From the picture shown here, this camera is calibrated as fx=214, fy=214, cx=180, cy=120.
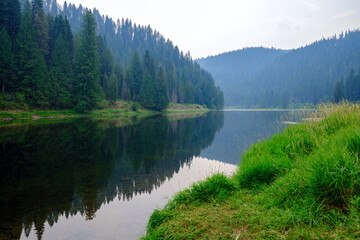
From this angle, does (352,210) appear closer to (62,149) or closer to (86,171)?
(86,171)

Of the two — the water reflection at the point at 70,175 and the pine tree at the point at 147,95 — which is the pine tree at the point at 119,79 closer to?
the pine tree at the point at 147,95

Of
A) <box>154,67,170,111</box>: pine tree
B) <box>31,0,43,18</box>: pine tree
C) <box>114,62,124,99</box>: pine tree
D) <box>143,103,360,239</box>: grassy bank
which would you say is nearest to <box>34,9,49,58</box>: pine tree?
<box>31,0,43,18</box>: pine tree

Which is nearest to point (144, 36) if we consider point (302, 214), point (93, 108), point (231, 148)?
point (93, 108)

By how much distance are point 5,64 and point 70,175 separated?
40914mm

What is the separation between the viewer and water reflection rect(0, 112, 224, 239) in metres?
6.08

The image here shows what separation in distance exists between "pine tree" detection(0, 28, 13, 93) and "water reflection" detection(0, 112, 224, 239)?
2799 centimetres

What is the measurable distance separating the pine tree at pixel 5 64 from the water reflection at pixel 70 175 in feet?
91.8

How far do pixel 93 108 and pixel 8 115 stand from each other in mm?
19270

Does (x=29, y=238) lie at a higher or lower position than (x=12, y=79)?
lower

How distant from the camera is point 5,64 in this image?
1502 inches

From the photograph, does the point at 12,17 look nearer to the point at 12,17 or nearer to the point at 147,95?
the point at 12,17

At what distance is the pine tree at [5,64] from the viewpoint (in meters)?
37.2

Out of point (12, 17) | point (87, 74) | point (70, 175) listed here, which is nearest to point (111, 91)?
point (87, 74)

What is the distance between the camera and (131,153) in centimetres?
1385
